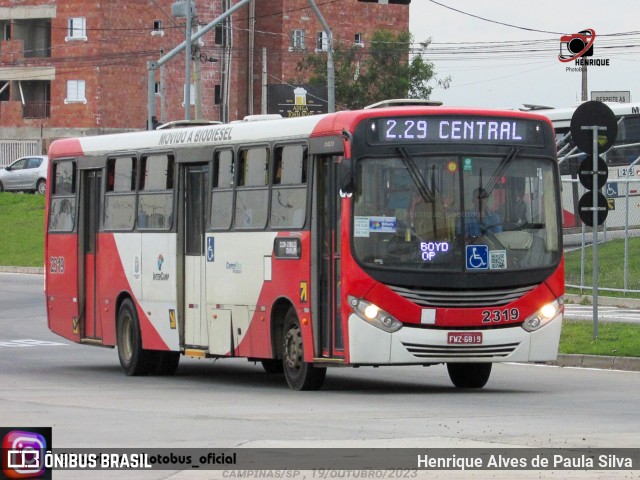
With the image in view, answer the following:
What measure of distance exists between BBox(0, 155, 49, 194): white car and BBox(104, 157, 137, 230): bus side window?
47.3 meters

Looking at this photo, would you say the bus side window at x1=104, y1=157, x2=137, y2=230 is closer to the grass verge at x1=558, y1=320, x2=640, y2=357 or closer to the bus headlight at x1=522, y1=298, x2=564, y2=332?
the grass verge at x1=558, y1=320, x2=640, y2=357

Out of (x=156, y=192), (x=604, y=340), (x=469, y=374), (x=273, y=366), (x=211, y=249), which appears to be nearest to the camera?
(x=469, y=374)

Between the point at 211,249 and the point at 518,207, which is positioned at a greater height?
the point at 518,207

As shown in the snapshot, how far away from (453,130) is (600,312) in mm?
15199

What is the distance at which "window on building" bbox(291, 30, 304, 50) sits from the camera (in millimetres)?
87756

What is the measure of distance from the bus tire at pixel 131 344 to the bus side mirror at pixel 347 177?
18.0 feet

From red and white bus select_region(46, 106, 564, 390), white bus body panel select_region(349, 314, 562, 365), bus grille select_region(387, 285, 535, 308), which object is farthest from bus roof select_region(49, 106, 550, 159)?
white bus body panel select_region(349, 314, 562, 365)

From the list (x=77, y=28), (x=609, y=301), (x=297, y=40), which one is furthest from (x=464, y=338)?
(x=297, y=40)

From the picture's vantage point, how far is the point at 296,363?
1783 cm

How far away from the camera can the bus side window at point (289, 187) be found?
1783 centimetres

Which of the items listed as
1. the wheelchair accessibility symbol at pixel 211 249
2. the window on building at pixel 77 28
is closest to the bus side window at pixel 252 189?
the wheelchair accessibility symbol at pixel 211 249

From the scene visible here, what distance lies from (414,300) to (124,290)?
619 centimetres

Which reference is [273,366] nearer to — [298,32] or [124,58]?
[124,58]

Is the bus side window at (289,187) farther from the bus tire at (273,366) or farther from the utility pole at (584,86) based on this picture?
the utility pole at (584,86)
